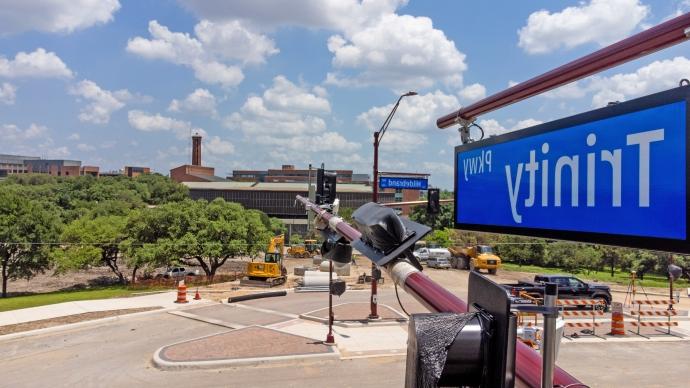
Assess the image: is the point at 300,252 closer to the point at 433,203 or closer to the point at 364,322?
the point at 364,322

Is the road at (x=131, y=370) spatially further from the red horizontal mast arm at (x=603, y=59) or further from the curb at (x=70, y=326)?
the red horizontal mast arm at (x=603, y=59)

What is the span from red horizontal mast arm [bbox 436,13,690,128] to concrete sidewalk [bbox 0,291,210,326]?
80.8 ft

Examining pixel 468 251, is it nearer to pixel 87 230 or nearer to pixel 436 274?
pixel 436 274

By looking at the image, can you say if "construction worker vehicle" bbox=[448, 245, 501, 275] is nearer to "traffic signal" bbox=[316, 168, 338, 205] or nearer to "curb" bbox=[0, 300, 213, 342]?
"curb" bbox=[0, 300, 213, 342]

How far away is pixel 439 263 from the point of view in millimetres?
41281

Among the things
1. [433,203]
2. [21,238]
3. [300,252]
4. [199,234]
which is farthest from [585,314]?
[300,252]

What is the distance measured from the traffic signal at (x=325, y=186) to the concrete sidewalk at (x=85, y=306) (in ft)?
63.5

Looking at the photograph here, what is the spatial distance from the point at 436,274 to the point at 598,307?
1600 centimetres

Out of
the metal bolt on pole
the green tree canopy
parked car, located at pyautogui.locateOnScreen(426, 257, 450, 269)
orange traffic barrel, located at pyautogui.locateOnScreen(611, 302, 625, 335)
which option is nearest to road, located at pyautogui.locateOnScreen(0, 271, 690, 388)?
orange traffic barrel, located at pyautogui.locateOnScreen(611, 302, 625, 335)

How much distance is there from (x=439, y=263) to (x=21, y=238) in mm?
32381

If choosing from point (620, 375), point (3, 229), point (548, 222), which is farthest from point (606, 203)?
point (3, 229)

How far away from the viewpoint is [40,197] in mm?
74062

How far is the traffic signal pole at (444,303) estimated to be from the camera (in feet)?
4.30

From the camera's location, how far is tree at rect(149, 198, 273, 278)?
3497 centimetres
